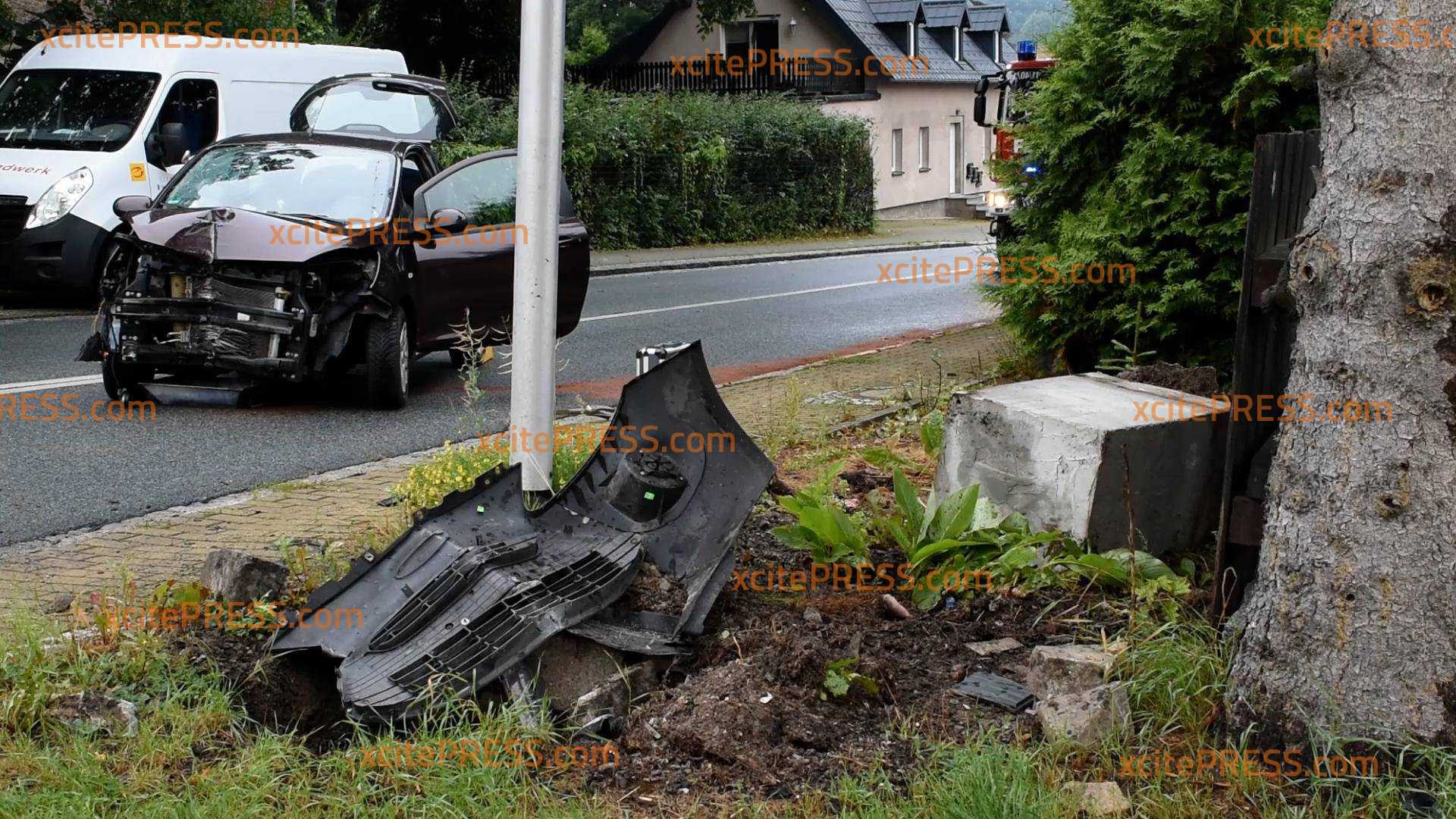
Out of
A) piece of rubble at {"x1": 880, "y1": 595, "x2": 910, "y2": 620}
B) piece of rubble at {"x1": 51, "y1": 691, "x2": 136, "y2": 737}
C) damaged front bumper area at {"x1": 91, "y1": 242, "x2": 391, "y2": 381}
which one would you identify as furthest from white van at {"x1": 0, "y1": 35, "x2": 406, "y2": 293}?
piece of rubble at {"x1": 880, "y1": 595, "x2": 910, "y2": 620}

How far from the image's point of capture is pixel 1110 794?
141 inches

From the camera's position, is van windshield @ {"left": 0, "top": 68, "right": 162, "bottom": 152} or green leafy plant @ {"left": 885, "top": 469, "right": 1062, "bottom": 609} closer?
green leafy plant @ {"left": 885, "top": 469, "right": 1062, "bottom": 609}

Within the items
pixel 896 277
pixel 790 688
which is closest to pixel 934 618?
pixel 790 688

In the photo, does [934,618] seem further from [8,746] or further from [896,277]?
[896,277]

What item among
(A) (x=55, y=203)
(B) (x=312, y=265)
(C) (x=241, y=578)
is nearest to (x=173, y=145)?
(A) (x=55, y=203)

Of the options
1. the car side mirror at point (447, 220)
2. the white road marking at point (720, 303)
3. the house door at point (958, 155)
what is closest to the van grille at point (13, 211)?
the white road marking at point (720, 303)

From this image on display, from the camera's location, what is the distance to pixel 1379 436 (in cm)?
372

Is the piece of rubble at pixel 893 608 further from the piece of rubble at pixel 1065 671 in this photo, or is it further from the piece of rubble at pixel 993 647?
the piece of rubble at pixel 1065 671

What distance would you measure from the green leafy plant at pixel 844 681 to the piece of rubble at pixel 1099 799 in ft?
2.62

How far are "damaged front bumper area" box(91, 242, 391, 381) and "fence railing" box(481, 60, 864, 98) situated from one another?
36.0 m

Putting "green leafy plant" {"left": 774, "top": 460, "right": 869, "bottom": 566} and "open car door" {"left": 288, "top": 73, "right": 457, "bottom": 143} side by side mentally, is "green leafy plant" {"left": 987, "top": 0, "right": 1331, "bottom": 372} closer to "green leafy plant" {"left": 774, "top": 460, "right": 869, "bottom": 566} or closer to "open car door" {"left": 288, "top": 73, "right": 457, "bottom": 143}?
"green leafy plant" {"left": 774, "top": 460, "right": 869, "bottom": 566}

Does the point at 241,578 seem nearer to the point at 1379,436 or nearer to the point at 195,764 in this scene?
the point at 195,764

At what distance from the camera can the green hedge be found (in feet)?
84.8

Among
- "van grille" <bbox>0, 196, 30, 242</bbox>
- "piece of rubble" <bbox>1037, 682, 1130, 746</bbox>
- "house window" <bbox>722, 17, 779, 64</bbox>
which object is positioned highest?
"house window" <bbox>722, 17, 779, 64</bbox>
